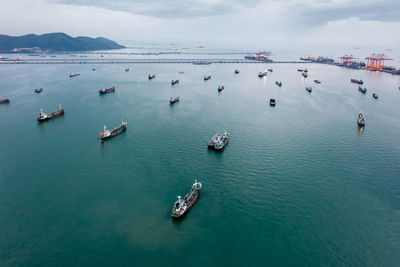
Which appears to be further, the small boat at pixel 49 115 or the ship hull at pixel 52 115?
the small boat at pixel 49 115

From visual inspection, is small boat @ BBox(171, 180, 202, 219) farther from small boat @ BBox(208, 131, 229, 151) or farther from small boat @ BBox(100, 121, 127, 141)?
small boat @ BBox(100, 121, 127, 141)

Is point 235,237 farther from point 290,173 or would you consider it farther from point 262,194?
A: point 290,173

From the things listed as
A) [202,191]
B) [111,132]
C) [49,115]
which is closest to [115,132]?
[111,132]

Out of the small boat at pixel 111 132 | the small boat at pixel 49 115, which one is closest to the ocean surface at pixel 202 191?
the small boat at pixel 111 132

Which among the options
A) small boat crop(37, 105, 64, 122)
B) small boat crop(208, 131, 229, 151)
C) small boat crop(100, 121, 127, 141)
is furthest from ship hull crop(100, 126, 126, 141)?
small boat crop(37, 105, 64, 122)

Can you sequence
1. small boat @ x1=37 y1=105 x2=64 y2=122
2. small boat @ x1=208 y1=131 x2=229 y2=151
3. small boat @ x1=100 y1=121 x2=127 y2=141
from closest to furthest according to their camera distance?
small boat @ x1=208 y1=131 x2=229 y2=151, small boat @ x1=100 y1=121 x2=127 y2=141, small boat @ x1=37 y1=105 x2=64 y2=122

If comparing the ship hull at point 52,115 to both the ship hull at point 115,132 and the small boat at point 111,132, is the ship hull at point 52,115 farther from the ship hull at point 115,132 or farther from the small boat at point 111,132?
the ship hull at point 115,132
